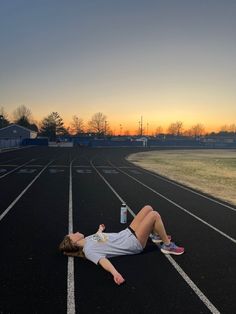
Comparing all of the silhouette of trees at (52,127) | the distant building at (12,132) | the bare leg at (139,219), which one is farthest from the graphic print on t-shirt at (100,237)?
the silhouette of trees at (52,127)

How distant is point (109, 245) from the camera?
689 cm

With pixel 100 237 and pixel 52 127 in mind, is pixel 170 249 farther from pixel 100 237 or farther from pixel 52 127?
pixel 52 127

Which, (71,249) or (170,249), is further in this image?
(170,249)

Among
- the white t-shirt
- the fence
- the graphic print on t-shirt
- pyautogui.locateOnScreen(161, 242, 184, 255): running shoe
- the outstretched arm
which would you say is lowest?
the fence

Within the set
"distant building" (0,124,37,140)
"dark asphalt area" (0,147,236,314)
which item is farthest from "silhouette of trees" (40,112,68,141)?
"dark asphalt area" (0,147,236,314)

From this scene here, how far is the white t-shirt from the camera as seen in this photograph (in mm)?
6766

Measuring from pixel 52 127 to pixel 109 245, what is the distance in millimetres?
154784

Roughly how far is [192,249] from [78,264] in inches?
104

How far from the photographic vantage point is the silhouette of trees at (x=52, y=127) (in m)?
155

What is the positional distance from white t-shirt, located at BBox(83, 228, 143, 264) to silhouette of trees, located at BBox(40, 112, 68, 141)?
143289mm

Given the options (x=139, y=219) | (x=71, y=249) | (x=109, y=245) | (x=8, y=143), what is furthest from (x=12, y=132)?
(x=109, y=245)

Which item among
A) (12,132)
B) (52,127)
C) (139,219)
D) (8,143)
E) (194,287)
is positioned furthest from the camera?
(52,127)

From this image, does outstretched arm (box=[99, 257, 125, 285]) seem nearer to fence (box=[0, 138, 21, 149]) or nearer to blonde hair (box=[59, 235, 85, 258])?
blonde hair (box=[59, 235, 85, 258])

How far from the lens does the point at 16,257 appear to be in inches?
292
